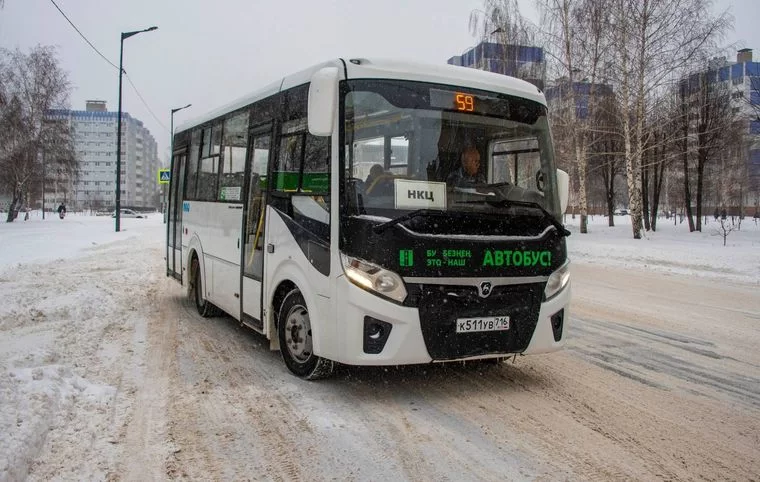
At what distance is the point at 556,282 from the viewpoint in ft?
17.2

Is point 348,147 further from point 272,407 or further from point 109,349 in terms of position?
point 109,349

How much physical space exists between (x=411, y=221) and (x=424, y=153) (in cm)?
63

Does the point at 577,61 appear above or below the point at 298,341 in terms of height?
above

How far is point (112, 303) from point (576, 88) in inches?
1098

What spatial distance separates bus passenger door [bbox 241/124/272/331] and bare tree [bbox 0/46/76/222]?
1712 inches

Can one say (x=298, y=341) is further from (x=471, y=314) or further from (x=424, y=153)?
(x=424, y=153)

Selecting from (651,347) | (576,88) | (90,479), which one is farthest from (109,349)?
(576,88)

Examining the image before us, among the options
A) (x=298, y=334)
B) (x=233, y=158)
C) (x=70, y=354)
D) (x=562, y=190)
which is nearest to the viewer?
(x=298, y=334)

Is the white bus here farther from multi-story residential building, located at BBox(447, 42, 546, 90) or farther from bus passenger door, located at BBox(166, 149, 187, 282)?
multi-story residential building, located at BBox(447, 42, 546, 90)

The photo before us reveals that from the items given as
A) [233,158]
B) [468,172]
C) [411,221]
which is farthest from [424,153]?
[233,158]

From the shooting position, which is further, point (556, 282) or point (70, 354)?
point (70, 354)

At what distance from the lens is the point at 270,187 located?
19.9 feet

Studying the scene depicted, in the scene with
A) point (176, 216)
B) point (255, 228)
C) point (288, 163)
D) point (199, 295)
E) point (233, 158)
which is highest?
point (233, 158)

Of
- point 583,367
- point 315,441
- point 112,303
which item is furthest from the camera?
point 112,303
